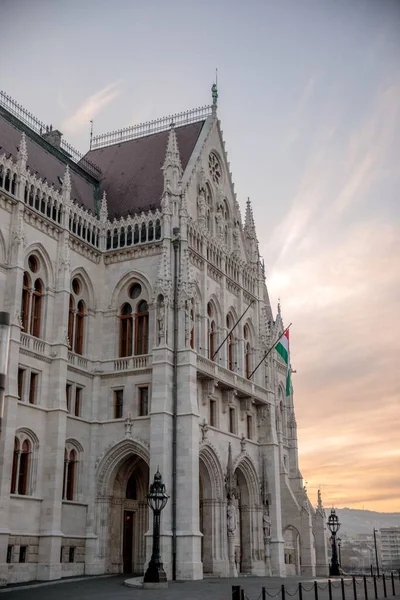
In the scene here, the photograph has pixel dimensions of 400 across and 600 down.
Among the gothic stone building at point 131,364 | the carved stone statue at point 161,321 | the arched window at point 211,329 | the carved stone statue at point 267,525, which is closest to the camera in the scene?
the gothic stone building at point 131,364

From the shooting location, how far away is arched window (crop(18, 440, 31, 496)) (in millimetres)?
36219

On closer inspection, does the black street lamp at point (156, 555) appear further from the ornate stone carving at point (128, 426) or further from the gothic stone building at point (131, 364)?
the ornate stone carving at point (128, 426)

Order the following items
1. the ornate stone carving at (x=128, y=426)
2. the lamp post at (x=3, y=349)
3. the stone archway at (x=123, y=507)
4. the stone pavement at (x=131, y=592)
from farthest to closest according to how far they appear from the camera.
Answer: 1. the ornate stone carving at (x=128, y=426)
2. the stone archway at (x=123, y=507)
3. the stone pavement at (x=131, y=592)
4. the lamp post at (x=3, y=349)

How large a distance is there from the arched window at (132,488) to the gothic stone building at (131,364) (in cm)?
17

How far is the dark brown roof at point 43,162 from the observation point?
4208 cm

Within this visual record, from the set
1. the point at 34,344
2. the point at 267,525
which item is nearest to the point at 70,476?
the point at 34,344

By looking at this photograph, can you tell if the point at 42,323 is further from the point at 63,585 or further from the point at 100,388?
the point at 63,585

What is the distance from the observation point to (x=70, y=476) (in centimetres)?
3975

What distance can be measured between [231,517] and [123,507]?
6.33 metres

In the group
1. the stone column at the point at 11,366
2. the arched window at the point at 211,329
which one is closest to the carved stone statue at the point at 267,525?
the arched window at the point at 211,329

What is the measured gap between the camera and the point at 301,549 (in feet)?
187

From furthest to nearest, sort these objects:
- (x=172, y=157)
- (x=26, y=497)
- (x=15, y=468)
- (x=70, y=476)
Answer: (x=172, y=157) → (x=70, y=476) → (x=15, y=468) → (x=26, y=497)

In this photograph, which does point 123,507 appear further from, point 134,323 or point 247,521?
point 134,323

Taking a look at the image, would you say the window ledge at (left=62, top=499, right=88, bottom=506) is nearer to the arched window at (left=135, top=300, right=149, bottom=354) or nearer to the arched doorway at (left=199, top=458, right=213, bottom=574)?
the arched doorway at (left=199, top=458, right=213, bottom=574)
